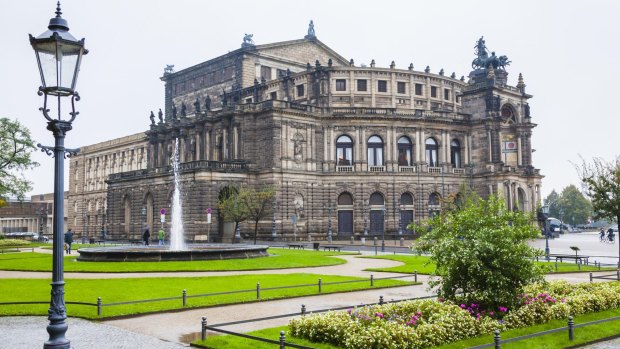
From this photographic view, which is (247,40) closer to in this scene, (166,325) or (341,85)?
(341,85)

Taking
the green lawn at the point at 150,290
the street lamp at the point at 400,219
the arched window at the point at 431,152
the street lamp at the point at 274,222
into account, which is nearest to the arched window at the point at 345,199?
the street lamp at the point at 400,219

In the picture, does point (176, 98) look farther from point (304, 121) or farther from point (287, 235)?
point (287, 235)

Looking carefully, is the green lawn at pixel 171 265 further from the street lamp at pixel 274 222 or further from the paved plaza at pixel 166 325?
the street lamp at pixel 274 222

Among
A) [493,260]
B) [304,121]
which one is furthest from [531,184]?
[493,260]

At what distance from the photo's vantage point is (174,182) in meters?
69.8

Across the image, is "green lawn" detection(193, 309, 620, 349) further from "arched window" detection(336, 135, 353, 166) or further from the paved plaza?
"arched window" detection(336, 135, 353, 166)

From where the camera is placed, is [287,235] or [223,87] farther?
[223,87]

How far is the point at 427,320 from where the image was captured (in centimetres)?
1578

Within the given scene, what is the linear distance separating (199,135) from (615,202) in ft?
182

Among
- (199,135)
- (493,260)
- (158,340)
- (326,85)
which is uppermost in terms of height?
(326,85)

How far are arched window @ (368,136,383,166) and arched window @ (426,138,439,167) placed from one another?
6473 mm

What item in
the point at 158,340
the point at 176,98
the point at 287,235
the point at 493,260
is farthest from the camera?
A: the point at 176,98

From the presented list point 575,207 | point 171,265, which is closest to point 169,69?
point 171,265

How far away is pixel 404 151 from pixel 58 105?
221 feet
